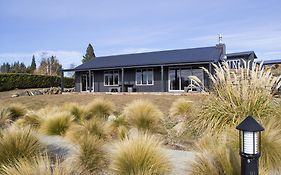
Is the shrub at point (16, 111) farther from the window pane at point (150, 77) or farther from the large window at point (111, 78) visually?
the large window at point (111, 78)

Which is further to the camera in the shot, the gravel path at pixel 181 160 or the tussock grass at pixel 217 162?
the gravel path at pixel 181 160

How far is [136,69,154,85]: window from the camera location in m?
26.0

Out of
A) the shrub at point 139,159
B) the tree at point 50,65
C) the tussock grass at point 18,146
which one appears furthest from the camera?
the tree at point 50,65

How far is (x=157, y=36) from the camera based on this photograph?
87.7ft

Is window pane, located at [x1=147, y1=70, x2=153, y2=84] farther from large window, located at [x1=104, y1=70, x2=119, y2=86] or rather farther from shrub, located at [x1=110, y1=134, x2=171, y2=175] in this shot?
shrub, located at [x1=110, y1=134, x2=171, y2=175]

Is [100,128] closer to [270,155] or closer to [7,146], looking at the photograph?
[7,146]

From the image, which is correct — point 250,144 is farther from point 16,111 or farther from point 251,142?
point 16,111

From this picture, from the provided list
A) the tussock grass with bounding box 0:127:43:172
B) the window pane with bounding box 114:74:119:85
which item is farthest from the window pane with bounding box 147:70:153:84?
the tussock grass with bounding box 0:127:43:172

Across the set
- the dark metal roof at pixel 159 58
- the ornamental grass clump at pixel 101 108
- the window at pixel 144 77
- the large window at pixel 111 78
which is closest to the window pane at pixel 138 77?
the window at pixel 144 77

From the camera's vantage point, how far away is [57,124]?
7980 millimetres

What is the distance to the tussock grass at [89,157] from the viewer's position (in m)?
4.73

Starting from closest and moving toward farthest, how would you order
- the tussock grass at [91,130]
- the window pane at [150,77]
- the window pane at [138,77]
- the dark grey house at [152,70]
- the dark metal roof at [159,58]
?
the tussock grass at [91,130] < the dark metal roof at [159,58] < the dark grey house at [152,70] < the window pane at [150,77] < the window pane at [138,77]

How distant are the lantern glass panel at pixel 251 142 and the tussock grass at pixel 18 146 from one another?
129 inches

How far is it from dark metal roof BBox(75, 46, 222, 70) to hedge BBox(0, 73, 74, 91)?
979 cm
